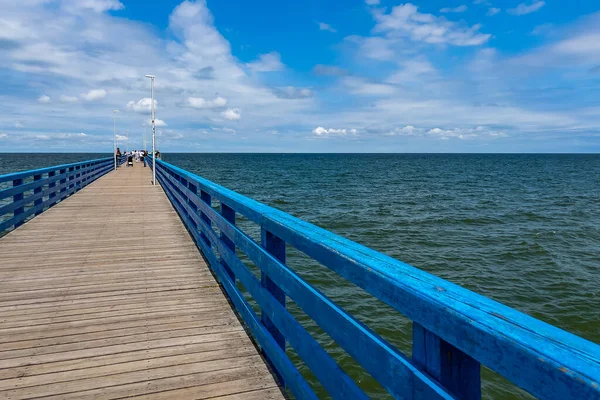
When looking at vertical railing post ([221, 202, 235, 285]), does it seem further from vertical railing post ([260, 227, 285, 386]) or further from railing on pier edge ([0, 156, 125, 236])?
railing on pier edge ([0, 156, 125, 236])

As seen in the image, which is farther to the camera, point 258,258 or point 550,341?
point 258,258

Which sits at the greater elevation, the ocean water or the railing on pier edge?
the railing on pier edge

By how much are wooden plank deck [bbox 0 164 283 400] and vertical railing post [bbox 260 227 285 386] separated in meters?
0.24

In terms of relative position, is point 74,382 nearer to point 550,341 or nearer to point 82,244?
point 550,341

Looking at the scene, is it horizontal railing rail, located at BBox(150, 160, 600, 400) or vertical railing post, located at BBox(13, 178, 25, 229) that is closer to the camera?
horizontal railing rail, located at BBox(150, 160, 600, 400)

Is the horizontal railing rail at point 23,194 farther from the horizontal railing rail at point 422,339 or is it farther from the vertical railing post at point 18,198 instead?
the horizontal railing rail at point 422,339

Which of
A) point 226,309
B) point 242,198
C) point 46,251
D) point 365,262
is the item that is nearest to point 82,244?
point 46,251

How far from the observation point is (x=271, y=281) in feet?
9.80

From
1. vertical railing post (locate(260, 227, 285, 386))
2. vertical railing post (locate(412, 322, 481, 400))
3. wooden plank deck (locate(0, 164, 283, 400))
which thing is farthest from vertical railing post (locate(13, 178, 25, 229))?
vertical railing post (locate(412, 322, 481, 400))

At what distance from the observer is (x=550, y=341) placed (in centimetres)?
104

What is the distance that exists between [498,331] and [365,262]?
27.0 inches

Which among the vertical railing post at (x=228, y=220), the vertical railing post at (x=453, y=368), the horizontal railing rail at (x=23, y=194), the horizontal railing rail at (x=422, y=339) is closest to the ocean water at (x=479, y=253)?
the vertical railing post at (x=228, y=220)

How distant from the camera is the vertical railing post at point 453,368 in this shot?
1.28m

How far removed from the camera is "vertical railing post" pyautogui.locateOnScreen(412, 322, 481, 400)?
1.28 metres
